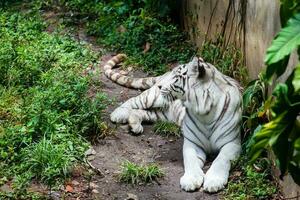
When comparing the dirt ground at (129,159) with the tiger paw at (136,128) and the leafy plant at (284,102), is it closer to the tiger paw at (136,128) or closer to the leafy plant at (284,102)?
the tiger paw at (136,128)

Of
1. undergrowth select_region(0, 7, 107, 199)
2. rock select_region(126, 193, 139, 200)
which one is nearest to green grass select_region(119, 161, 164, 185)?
rock select_region(126, 193, 139, 200)

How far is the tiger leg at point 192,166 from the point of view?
4637mm

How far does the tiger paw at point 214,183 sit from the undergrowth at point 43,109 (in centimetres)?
99

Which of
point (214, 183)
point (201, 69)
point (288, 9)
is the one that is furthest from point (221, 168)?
point (288, 9)

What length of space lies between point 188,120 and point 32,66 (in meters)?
2.01

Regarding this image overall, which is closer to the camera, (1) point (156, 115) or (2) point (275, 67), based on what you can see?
(2) point (275, 67)

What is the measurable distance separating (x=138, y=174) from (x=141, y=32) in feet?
11.2

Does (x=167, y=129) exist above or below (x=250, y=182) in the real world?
below

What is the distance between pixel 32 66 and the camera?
253 inches

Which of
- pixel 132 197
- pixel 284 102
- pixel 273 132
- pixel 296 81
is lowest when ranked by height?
pixel 132 197

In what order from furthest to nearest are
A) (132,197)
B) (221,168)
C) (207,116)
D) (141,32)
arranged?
1. (141,32)
2. (207,116)
3. (221,168)
4. (132,197)

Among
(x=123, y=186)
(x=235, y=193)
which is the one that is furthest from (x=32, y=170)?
(x=235, y=193)

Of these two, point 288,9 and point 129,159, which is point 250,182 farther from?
point 288,9

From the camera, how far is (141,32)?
26.0 feet
